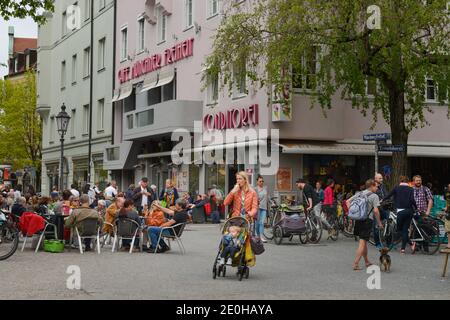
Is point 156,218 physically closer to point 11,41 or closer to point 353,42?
point 353,42

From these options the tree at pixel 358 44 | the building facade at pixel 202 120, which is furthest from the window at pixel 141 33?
the tree at pixel 358 44

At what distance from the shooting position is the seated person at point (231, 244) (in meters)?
12.1

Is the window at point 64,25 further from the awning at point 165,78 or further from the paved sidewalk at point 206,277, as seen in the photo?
the paved sidewalk at point 206,277

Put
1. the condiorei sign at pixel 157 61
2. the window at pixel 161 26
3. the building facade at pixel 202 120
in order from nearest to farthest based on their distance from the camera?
the building facade at pixel 202 120 → the condiorei sign at pixel 157 61 → the window at pixel 161 26

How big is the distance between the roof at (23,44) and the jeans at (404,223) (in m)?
87.7

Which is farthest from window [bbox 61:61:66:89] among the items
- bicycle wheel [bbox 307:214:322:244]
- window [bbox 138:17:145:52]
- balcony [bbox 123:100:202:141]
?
bicycle wheel [bbox 307:214:322:244]

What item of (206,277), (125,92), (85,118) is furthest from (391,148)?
(85,118)

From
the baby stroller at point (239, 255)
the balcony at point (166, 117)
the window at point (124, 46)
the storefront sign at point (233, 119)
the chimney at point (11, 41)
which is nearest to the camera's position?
the baby stroller at point (239, 255)

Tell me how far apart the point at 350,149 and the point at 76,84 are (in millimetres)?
25698

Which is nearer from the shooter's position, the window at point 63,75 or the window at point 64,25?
the window at point 63,75

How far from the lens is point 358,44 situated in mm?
19750

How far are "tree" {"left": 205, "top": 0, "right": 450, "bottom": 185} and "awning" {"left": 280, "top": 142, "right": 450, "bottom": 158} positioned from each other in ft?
16.9

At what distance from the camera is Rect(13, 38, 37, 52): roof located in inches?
3863

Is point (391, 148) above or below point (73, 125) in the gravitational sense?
below
